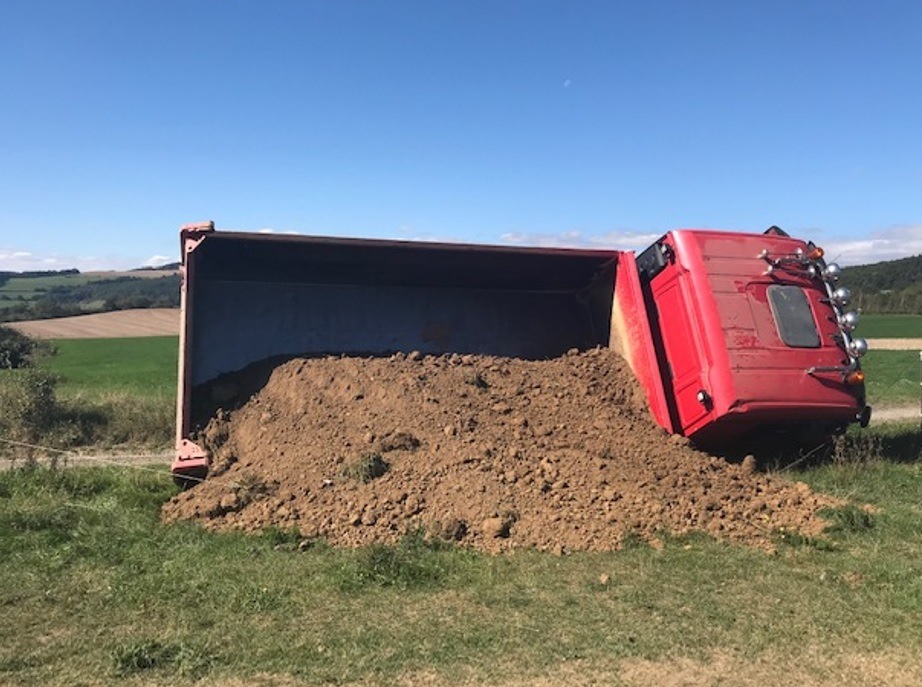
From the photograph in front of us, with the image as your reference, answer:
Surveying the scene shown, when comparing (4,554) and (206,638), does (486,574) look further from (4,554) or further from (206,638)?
(4,554)

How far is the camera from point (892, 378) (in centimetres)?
2036

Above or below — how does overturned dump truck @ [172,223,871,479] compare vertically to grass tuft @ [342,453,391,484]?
above

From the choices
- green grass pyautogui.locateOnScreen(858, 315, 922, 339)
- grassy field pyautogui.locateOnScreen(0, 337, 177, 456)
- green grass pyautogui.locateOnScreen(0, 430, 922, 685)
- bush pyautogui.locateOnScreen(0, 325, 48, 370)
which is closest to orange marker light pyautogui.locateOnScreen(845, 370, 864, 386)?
green grass pyautogui.locateOnScreen(0, 430, 922, 685)

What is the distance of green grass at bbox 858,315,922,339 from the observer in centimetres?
4134

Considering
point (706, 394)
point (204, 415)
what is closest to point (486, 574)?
point (706, 394)

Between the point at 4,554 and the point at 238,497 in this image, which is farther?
the point at 238,497

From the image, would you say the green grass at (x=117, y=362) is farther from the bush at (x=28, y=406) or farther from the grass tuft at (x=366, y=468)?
the grass tuft at (x=366, y=468)

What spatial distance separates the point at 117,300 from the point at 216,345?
179 ft

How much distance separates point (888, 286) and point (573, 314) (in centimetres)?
6322

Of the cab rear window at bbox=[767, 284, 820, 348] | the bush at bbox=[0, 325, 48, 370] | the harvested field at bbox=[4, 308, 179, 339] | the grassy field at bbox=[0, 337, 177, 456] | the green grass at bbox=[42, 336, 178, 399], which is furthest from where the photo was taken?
the harvested field at bbox=[4, 308, 179, 339]

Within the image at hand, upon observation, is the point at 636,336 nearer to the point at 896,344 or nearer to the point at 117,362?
the point at 117,362

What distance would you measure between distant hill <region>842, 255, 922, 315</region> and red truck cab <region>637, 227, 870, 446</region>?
4370cm

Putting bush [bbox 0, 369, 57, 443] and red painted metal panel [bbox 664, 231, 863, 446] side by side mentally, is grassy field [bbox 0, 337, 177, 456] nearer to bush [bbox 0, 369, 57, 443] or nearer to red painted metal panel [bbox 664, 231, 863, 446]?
bush [bbox 0, 369, 57, 443]

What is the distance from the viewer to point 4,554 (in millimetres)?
4836
